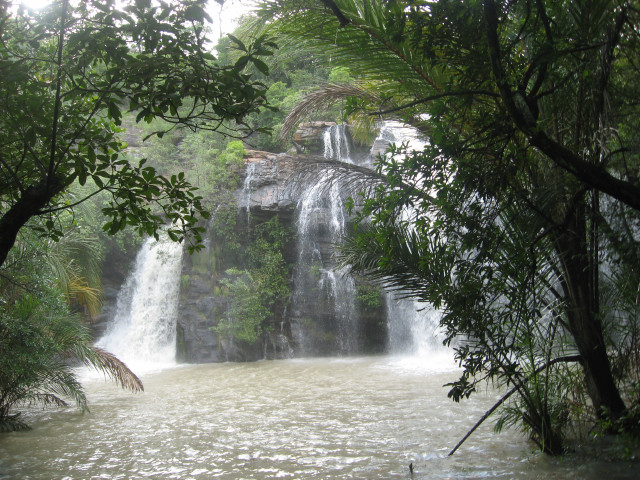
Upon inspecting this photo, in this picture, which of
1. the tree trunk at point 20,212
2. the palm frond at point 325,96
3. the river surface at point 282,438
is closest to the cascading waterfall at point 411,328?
the river surface at point 282,438

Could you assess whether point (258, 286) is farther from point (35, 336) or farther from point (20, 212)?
point (20, 212)

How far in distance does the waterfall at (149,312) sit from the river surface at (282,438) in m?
5.54

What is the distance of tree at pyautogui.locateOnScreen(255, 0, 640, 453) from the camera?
2781 millimetres

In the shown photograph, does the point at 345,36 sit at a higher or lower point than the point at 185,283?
higher

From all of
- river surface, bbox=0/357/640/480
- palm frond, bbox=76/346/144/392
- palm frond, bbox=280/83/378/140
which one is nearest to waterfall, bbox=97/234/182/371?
river surface, bbox=0/357/640/480

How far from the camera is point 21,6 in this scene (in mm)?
2738

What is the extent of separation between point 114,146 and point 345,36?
7.06ft

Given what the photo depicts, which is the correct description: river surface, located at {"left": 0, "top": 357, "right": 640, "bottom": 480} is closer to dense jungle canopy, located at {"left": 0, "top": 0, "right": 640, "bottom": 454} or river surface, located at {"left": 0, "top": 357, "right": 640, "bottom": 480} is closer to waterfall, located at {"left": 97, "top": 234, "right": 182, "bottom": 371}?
dense jungle canopy, located at {"left": 0, "top": 0, "right": 640, "bottom": 454}

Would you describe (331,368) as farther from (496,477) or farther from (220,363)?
(496,477)

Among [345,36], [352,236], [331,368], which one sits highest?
[345,36]

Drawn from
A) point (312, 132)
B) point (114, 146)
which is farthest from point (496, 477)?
point (312, 132)

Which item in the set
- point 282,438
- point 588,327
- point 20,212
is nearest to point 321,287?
point 282,438

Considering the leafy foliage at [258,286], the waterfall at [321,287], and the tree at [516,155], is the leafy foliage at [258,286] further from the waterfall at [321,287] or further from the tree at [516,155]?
the tree at [516,155]

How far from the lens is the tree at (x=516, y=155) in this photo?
278 centimetres
